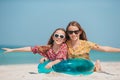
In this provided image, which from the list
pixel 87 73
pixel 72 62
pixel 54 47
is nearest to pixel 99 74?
pixel 87 73

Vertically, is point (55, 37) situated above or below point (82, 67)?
above

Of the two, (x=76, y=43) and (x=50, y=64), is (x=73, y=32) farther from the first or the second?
(x=50, y=64)

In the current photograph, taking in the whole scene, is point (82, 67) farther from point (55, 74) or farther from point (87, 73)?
point (55, 74)

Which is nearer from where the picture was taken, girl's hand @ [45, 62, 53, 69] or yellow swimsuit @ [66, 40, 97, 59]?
girl's hand @ [45, 62, 53, 69]

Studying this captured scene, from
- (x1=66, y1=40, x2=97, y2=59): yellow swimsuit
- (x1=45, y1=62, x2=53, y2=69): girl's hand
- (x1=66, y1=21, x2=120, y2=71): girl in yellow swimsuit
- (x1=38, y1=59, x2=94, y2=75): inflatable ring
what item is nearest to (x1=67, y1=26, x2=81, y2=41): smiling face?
(x1=66, y1=21, x2=120, y2=71): girl in yellow swimsuit

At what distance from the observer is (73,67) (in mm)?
3879

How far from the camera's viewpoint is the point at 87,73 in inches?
156

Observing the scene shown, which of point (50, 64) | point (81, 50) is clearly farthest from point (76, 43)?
point (50, 64)

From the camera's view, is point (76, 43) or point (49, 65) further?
point (76, 43)

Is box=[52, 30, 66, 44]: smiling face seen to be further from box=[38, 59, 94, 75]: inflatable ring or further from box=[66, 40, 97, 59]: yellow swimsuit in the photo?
box=[38, 59, 94, 75]: inflatable ring

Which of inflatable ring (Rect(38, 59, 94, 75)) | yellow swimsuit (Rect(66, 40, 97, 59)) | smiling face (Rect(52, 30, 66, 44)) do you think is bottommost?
inflatable ring (Rect(38, 59, 94, 75))

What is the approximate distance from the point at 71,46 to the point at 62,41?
0.50 ft

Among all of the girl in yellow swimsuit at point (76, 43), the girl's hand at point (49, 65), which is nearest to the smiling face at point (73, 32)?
the girl in yellow swimsuit at point (76, 43)

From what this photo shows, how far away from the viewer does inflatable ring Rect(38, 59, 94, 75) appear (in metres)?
3.86
